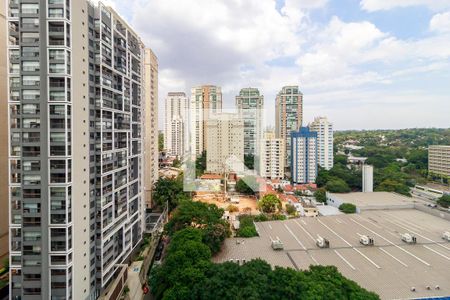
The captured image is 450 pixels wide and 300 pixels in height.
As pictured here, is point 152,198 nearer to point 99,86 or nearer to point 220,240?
point 220,240

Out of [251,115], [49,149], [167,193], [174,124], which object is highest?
[251,115]

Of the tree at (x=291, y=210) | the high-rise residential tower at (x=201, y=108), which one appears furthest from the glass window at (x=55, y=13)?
the high-rise residential tower at (x=201, y=108)

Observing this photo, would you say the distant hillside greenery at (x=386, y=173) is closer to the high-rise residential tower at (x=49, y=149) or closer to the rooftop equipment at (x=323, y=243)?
the rooftop equipment at (x=323, y=243)

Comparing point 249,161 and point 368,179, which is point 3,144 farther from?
point 368,179

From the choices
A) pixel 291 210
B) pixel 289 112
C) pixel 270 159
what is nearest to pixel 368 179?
pixel 270 159

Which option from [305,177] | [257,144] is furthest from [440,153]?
[257,144]

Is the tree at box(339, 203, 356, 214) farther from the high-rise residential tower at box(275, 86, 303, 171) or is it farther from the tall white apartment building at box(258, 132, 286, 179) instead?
the high-rise residential tower at box(275, 86, 303, 171)
